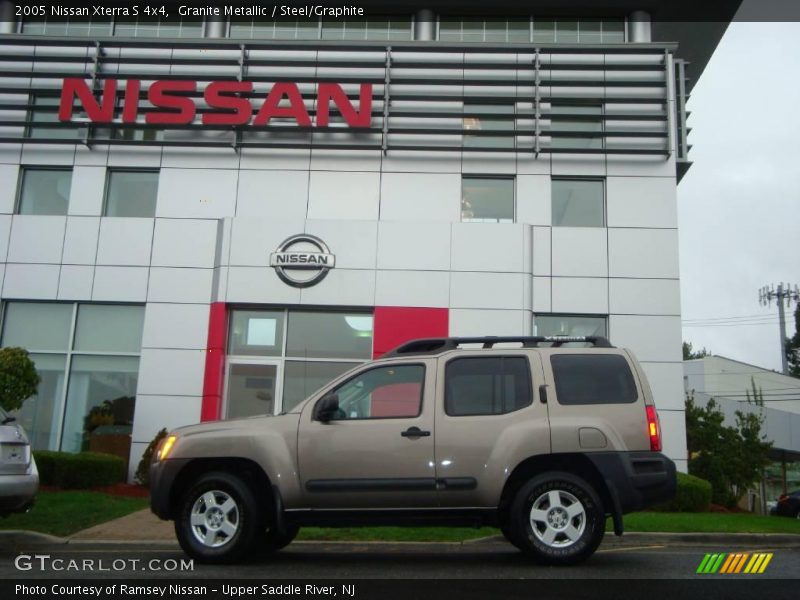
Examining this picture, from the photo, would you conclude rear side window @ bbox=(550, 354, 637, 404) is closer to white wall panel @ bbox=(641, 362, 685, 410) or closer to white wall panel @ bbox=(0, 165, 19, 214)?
white wall panel @ bbox=(641, 362, 685, 410)

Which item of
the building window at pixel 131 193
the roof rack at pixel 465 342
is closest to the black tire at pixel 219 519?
the roof rack at pixel 465 342

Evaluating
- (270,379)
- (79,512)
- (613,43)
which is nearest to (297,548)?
(79,512)

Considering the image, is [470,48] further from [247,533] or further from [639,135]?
[247,533]

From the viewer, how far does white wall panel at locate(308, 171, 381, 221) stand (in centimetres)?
1789

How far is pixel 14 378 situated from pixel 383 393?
→ 9.51m

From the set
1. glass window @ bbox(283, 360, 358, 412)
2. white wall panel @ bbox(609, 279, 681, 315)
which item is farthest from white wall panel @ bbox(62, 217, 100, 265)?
white wall panel @ bbox(609, 279, 681, 315)

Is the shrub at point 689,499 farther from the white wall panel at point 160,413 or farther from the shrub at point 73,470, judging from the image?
the shrub at point 73,470

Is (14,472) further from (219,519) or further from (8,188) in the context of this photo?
(8,188)

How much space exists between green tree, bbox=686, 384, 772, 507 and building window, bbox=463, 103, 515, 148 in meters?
7.69

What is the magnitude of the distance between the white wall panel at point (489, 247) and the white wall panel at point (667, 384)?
335 cm

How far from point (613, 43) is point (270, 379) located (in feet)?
35.0

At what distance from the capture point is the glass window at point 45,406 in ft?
55.9
